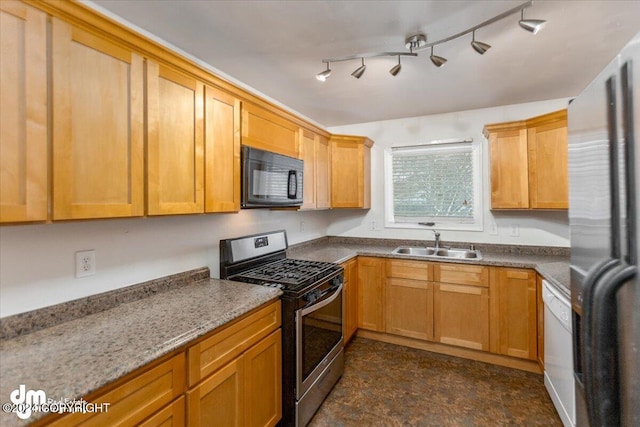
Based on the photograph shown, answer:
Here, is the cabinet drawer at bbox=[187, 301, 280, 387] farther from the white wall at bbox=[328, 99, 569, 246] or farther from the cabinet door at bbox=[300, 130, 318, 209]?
the white wall at bbox=[328, 99, 569, 246]

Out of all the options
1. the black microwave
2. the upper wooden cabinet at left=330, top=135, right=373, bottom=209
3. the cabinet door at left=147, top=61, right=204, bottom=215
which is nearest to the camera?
the cabinet door at left=147, top=61, right=204, bottom=215

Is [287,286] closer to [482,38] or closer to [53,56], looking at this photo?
[53,56]

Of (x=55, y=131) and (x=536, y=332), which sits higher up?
(x=55, y=131)

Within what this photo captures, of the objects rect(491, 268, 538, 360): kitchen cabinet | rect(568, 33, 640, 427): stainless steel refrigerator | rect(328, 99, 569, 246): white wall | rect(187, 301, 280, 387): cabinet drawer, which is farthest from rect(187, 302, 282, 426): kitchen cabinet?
rect(328, 99, 569, 246): white wall

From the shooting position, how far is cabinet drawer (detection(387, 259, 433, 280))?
2796 millimetres

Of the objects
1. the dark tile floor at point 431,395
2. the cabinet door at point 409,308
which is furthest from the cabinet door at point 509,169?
the dark tile floor at point 431,395

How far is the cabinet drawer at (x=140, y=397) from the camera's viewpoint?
887mm

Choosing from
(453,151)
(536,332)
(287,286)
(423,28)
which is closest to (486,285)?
(536,332)

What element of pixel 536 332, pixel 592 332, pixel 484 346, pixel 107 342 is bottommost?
pixel 484 346

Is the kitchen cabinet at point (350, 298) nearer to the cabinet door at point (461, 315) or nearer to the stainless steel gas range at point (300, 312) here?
the stainless steel gas range at point (300, 312)

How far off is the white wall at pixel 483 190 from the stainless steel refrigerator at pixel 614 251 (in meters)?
2.34

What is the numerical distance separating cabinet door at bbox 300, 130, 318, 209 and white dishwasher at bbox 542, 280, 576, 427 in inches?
77.5

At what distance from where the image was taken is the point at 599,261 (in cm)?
88

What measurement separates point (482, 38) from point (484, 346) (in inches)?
96.9
